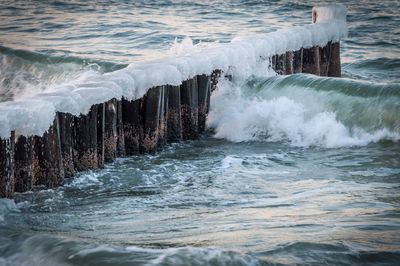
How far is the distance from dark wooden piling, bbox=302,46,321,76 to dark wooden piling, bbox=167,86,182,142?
4.66m

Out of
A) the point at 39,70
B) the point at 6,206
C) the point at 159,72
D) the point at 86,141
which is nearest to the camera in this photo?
the point at 6,206

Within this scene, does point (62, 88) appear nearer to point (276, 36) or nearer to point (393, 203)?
point (393, 203)

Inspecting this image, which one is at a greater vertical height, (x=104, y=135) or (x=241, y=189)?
(x=104, y=135)

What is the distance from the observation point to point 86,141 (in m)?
8.66

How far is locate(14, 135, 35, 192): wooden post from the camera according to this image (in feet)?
24.8

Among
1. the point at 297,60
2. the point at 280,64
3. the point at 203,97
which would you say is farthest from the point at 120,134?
the point at 297,60

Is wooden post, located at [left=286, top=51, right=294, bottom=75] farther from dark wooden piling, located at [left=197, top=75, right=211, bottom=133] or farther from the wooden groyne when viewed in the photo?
dark wooden piling, located at [left=197, top=75, right=211, bottom=133]

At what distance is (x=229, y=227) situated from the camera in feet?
20.7

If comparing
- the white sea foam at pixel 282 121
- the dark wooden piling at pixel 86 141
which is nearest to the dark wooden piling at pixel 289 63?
the white sea foam at pixel 282 121

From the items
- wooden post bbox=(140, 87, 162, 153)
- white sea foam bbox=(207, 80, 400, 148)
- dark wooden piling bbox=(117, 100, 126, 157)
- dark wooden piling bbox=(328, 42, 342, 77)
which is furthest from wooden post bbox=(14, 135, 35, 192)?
dark wooden piling bbox=(328, 42, 342, 77)

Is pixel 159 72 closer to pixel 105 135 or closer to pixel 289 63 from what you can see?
pixel 105 135

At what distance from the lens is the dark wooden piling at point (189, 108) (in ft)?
35.2

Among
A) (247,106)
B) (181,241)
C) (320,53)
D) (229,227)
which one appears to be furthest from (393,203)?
(320,53)

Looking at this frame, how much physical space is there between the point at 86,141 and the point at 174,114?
2017 mm
